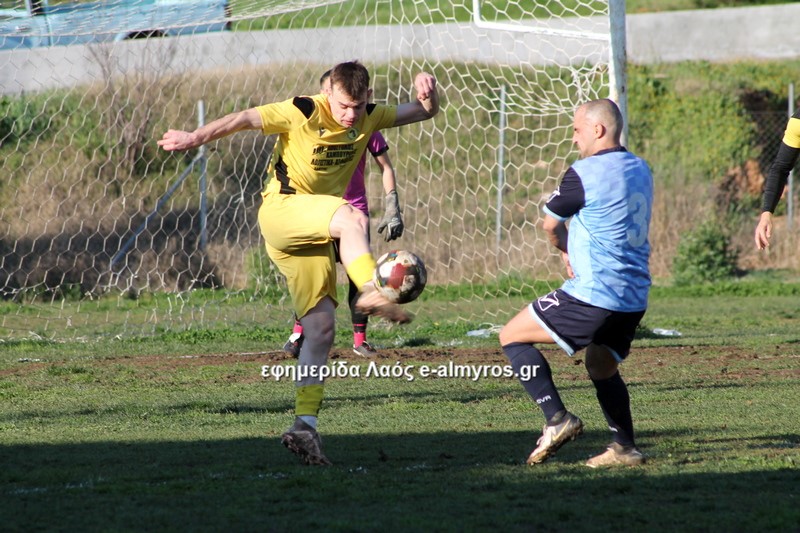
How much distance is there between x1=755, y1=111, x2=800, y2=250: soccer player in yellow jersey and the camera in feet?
21.1

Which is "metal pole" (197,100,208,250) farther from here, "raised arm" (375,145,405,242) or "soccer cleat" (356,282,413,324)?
"soccer cleat" (356,282,413,324)

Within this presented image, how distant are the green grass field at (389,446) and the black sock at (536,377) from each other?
0.95 ft

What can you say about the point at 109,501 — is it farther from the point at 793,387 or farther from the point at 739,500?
the point at 793,387

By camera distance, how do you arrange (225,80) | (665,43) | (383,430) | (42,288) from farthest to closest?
(665,43) → (225,80) → (42,288) → (383,430)

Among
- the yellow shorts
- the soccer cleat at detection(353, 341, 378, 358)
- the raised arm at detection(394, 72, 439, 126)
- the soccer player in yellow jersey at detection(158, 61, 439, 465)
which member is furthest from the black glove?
the yellow shorts

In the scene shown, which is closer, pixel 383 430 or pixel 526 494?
pixel 526 494

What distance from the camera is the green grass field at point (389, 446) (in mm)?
3955

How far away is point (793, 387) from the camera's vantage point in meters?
7.50

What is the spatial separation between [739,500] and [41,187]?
37.7 feet

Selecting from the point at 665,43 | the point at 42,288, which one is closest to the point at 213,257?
the point at 42,288

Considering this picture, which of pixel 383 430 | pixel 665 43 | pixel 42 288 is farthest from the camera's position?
pixel 665 43

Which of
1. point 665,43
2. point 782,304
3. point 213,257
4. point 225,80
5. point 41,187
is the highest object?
point 665,43

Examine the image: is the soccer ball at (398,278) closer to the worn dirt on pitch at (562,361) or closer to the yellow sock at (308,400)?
the yellow sock at (308,400)

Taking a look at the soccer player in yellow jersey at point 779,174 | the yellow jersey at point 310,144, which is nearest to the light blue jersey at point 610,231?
the yellow jersey at point 310,144
